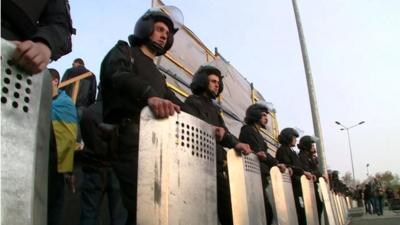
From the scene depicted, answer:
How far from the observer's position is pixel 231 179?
9.73 feet

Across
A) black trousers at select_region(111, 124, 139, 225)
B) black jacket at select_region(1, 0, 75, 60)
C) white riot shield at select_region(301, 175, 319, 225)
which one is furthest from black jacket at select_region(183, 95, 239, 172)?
white riot shield at select_region(301, 175, 319, 225)

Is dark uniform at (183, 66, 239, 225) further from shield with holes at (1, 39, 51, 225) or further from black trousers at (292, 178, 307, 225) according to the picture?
black trousers at (292, 178, 307, 225)

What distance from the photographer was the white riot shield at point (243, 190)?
293 cm

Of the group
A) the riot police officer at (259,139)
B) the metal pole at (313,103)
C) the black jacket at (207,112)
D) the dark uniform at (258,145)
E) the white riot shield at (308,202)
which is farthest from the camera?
the metal pole at (313,103)

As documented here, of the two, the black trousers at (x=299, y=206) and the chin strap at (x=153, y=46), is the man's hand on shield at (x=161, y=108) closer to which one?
the chin strap at (x=153, y=46)

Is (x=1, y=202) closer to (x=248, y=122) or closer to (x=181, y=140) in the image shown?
(x=181, y=140)

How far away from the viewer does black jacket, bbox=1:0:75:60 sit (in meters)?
1.79

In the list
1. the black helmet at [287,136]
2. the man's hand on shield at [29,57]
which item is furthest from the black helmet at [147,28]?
the black helmet at [287,136]

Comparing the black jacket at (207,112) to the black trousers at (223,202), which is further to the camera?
the black jacket at (207,112)

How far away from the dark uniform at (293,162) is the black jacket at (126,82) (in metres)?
3.87

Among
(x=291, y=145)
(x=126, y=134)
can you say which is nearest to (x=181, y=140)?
(x=126, y=134)

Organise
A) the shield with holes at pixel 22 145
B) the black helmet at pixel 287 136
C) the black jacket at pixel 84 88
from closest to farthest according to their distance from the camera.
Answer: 1. the shield with holes at pixel 22 145
2. the black jacket at pixel 84 88
3. the black helmet at pixel 287 136

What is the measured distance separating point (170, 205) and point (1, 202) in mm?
809

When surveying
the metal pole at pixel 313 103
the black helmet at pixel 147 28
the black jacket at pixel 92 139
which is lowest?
the black jacket at pixel 92 139
